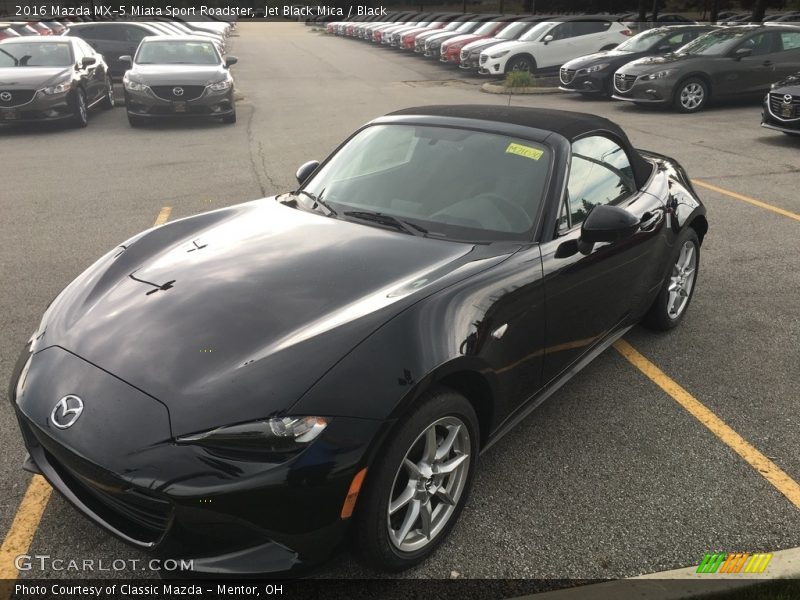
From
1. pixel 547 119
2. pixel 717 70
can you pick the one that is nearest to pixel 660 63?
pixel 717 70

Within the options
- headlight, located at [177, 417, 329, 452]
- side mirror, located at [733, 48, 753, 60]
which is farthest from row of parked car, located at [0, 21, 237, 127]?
headlight, located at [177, 417, 329, 452]

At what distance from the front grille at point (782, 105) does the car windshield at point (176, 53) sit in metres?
10.1

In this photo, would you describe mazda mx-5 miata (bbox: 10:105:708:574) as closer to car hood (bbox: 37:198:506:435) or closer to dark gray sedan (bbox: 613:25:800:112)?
car hood (bbox: 37:198:506:435)

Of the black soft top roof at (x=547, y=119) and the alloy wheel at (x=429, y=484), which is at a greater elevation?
the black soft top roof at (x=547, y=119)

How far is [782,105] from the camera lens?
A: 412 inches

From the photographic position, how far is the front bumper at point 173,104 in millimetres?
12344

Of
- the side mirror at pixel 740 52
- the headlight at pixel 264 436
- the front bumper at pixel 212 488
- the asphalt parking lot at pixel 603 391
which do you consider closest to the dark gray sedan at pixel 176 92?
the asphalt parking lot at pixel 603 391

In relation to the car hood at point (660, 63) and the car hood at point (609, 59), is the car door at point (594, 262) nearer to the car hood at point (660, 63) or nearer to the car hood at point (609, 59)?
the car hood at point (660, 63)

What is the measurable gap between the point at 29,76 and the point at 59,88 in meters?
0.52

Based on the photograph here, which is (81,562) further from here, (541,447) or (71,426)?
(541,447)

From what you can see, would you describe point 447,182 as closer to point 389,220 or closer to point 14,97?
point 389,220

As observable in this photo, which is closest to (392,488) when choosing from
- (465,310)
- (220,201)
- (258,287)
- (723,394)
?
(465,310)

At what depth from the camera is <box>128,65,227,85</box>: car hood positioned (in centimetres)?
1245

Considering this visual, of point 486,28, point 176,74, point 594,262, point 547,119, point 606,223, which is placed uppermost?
point 547,119
